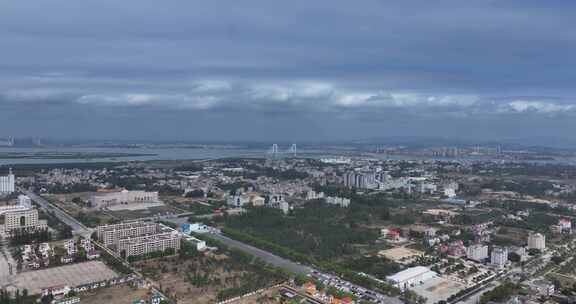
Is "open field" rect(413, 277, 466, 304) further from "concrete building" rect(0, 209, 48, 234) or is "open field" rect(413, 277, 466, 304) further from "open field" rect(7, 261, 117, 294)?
"concrete building" rect(0, 209, 48, 234)

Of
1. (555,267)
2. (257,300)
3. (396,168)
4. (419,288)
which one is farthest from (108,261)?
(396,168)

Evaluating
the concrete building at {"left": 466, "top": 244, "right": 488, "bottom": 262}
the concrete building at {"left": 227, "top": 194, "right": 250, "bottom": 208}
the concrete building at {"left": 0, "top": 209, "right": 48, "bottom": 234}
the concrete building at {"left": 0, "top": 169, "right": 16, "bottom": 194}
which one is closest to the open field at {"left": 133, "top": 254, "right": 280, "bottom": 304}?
the concrete building at {"left": 0, "top": 209, "right": 48, "bottom": 234}

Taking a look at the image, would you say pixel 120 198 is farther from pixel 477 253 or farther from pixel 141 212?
pixel 477 253

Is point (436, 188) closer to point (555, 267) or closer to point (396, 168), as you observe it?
point (396, 168)

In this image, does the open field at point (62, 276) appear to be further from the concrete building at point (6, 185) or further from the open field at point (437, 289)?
the concrete building at point (6, 185)

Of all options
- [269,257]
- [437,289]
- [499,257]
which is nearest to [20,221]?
[269,257]
